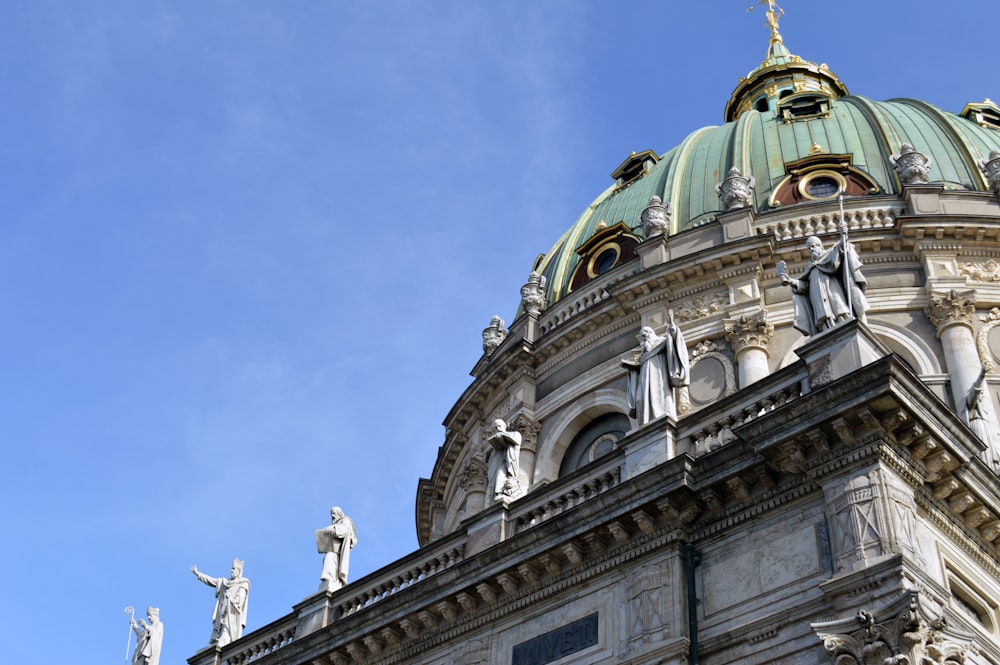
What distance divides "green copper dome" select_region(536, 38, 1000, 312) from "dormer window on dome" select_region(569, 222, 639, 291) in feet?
0.13

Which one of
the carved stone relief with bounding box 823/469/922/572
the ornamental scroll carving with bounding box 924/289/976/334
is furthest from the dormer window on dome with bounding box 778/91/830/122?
the carved stone relief with bounding box 823/469/922/572

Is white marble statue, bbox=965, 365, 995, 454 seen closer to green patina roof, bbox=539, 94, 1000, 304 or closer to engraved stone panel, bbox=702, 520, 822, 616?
engraved stone panel, bbox=702, 520, 822, 616

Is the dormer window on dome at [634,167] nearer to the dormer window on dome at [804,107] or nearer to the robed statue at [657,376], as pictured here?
the dormer window on dome at [804,107]

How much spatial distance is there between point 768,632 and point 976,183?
65.9 feet

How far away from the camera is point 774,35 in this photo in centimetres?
4806

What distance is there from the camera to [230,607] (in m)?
24.0

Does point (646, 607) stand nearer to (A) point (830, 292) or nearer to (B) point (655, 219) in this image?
(A) point (830, 292)

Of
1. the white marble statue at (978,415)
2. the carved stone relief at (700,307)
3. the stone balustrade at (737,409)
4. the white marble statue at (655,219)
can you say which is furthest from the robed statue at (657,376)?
the white marble statue at (655,219)

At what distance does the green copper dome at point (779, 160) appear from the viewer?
1244 inches

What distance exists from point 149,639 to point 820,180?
734 inches

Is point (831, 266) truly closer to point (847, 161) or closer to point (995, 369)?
point (995, 369)

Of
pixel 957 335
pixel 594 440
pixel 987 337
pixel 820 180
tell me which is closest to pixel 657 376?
pixel 957 335

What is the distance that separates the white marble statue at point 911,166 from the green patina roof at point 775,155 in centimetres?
61

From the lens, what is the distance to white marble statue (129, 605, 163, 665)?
25.3 metres
